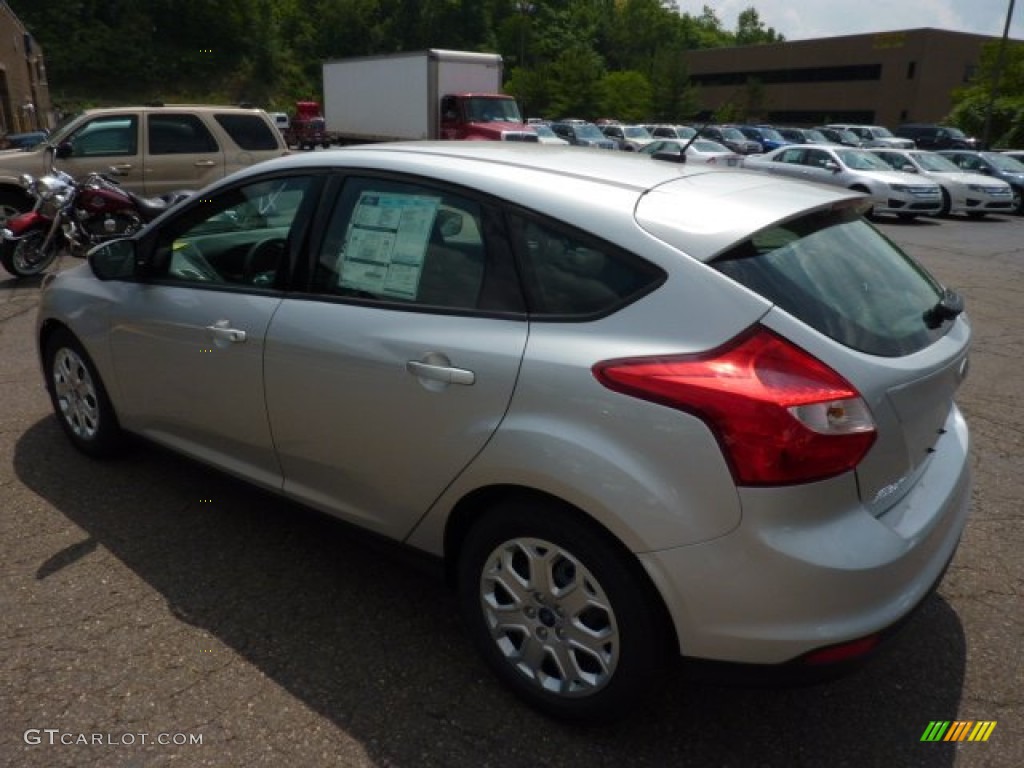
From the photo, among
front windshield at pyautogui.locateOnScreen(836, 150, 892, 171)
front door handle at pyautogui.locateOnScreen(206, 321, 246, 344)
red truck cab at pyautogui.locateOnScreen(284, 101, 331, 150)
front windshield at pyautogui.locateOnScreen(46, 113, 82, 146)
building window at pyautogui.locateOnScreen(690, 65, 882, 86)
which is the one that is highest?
building window at pyautogui.locateOnScreen(690, 65, 882, 86)

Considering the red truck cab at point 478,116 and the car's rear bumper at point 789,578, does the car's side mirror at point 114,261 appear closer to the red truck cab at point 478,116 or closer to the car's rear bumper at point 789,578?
the car's rear bumper at point 789,578

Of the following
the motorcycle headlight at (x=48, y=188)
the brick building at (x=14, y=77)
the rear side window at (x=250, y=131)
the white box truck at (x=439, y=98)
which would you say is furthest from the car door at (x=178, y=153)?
the brick building at (x=14, y=77)

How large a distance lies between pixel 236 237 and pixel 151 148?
8247 millimetres

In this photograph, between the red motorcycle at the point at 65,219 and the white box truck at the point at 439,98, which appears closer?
the red motorcycle at the point at 65,219

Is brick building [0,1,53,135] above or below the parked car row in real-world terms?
above

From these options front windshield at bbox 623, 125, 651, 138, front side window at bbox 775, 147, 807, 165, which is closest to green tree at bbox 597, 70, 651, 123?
front windshield at bbox 623, 125, 651, 138

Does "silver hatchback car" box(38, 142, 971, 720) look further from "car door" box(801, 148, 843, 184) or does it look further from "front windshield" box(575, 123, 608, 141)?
"front windshield" box(575, 123, 608, 141)

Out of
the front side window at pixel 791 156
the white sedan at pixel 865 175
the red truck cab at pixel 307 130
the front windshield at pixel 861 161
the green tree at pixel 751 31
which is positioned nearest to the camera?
the white sedan at pixel 865 175

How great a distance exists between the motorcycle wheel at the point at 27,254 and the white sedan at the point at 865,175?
13255mm

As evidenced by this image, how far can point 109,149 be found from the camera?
10.3m

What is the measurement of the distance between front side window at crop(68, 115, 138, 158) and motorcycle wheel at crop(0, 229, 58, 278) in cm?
184

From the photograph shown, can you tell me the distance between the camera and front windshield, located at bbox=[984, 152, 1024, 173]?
67.5 ft

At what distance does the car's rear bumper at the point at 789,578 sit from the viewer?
192cm

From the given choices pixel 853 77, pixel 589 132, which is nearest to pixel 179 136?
pixel 589 132
